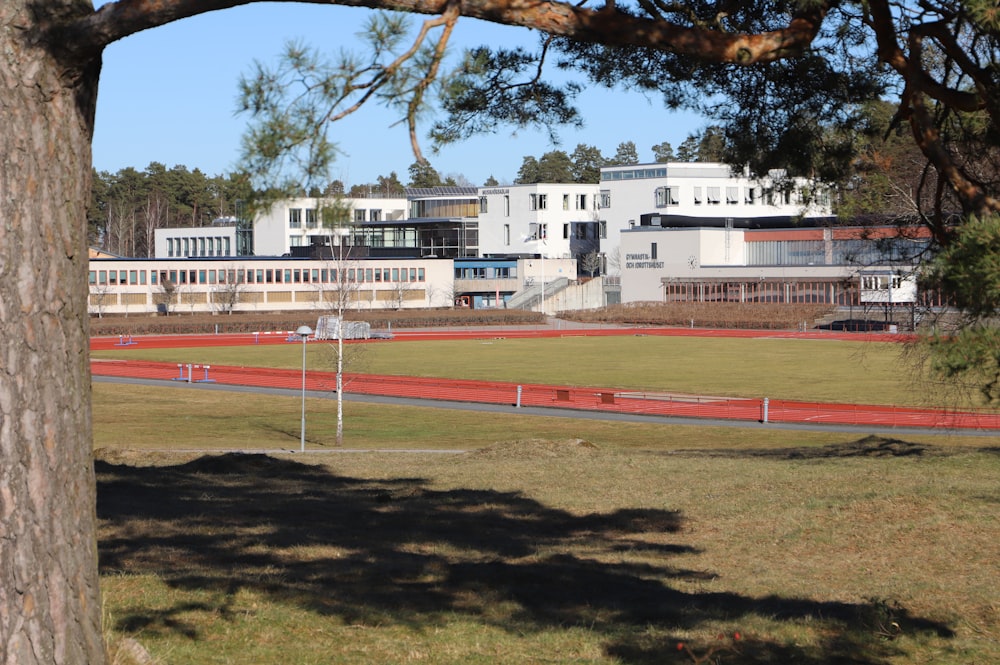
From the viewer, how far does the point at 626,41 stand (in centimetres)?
723

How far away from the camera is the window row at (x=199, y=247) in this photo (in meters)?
129

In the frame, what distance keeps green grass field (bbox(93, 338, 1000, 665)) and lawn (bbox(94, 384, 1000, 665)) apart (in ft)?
0.12

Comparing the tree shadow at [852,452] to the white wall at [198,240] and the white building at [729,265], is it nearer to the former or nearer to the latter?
the white building at [729,265]

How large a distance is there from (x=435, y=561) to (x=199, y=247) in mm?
124572

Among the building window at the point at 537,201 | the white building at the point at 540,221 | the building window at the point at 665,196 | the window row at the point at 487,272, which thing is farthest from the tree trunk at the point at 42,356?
the building window at the point at 537,201

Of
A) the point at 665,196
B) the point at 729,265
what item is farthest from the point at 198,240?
the point at 729,265

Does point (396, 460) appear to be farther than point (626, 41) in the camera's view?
Yes

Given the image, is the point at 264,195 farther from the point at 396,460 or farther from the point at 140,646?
the point at 396,460

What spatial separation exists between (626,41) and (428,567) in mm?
5448

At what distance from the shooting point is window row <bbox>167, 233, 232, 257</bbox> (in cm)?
12888

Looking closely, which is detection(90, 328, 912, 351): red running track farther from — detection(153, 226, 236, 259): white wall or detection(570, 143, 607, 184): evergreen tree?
detection(570, 143, 607, 184): evergreen tree

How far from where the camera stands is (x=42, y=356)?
18.5 ft

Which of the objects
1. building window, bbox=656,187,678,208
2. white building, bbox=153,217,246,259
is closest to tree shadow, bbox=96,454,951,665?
building window, bbox=656,187,678,208

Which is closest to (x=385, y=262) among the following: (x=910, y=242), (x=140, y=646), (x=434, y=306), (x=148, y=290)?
→ (x=434, y=306)
